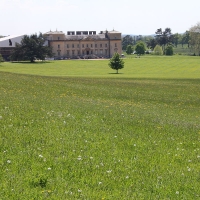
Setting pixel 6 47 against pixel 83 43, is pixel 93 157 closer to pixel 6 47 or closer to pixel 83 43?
pixel 6 47

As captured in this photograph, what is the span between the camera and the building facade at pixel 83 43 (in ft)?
602

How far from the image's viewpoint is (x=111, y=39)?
190500 mm

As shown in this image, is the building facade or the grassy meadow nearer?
the grassy meadow

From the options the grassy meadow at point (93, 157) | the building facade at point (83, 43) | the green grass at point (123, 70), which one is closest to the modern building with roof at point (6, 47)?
the building facade at point (83, 43)

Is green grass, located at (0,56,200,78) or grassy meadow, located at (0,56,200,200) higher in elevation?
grassy meadow, located at (0,56,200,200)

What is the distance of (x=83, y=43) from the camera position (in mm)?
186250

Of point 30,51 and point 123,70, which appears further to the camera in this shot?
point 30,51

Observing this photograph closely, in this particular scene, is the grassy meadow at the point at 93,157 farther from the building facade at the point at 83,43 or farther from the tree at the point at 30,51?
the building facade at the point at 83,43

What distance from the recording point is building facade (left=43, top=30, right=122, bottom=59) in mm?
183375

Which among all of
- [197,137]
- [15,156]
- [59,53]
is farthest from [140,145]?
[59,53]

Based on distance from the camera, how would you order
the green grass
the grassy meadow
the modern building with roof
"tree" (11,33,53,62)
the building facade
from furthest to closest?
the building facade
the modern building with roof
"tree" (11,33,53,62)
the green grass
the grassy meadow

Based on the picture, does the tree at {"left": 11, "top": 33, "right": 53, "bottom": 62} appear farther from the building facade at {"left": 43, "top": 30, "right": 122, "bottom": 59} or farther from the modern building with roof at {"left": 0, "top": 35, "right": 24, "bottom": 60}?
the building facade at {"left": 43, "top": 30, "right": 122, "bottom": 59}

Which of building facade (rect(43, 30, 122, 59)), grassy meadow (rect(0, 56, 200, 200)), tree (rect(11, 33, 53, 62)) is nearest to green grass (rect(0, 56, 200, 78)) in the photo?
tree (rect(11, 33, 53, 62))

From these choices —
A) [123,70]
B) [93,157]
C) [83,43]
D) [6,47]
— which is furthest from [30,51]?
[93,157]
